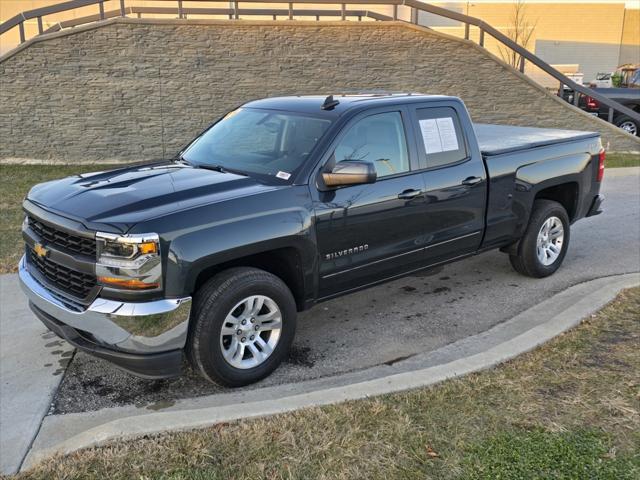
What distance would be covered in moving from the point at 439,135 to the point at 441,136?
2cm

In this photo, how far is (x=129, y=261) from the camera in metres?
3.32

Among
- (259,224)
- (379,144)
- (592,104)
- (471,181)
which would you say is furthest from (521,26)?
(259,224)

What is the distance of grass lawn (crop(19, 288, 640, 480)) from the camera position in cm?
293

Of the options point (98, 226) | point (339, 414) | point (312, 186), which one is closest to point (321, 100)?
point (312, 186)

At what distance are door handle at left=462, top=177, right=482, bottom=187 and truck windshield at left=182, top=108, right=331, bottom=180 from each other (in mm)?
1389

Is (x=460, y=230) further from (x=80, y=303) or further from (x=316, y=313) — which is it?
(x=80, y=303)

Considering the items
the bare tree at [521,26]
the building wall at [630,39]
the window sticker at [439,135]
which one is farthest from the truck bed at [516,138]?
the building wall at [630,39]

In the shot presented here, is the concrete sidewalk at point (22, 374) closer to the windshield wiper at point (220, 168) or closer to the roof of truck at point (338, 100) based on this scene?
the windshield wiper at point (220, 168)

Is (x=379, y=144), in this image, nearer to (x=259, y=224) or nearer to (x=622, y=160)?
(x=259, y=224)

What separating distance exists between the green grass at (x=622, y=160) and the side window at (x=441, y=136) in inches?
367

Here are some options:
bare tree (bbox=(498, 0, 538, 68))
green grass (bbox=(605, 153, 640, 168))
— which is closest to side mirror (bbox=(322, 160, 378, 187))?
green grass (bbox=(605, 153, 640, 168))

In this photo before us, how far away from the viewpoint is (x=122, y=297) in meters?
3.36

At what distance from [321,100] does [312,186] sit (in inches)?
43.0

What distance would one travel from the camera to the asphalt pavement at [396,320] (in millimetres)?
3939
